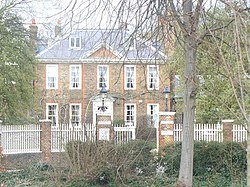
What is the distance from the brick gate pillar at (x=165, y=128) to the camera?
49.4 feet

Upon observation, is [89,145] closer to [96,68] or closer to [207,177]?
[207,177]

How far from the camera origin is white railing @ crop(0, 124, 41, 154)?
17266mm

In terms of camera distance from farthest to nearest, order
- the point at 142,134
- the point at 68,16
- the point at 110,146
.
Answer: the point at 142,134 < the point at 110,146 < the point at 68,16

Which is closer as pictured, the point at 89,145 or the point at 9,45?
the point at 89,145

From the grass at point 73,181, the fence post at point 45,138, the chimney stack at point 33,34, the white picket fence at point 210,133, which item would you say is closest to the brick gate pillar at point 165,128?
the white picket fence at point 210,133

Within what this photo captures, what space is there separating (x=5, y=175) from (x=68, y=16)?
6.33 meters

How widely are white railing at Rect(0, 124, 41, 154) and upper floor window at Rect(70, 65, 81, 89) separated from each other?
15.4m

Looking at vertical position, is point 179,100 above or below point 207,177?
above

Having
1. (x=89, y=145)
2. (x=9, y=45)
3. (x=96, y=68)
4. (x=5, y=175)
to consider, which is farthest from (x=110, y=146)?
(x=96, y=68)

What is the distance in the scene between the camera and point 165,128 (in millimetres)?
15180

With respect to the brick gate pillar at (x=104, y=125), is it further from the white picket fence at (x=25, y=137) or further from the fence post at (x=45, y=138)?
the fence post at (x=45, y=138)

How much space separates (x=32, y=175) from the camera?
12.5 meters

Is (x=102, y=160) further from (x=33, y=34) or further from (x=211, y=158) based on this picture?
(x=33, y=34)

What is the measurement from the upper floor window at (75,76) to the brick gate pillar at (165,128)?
18386 millimetres
